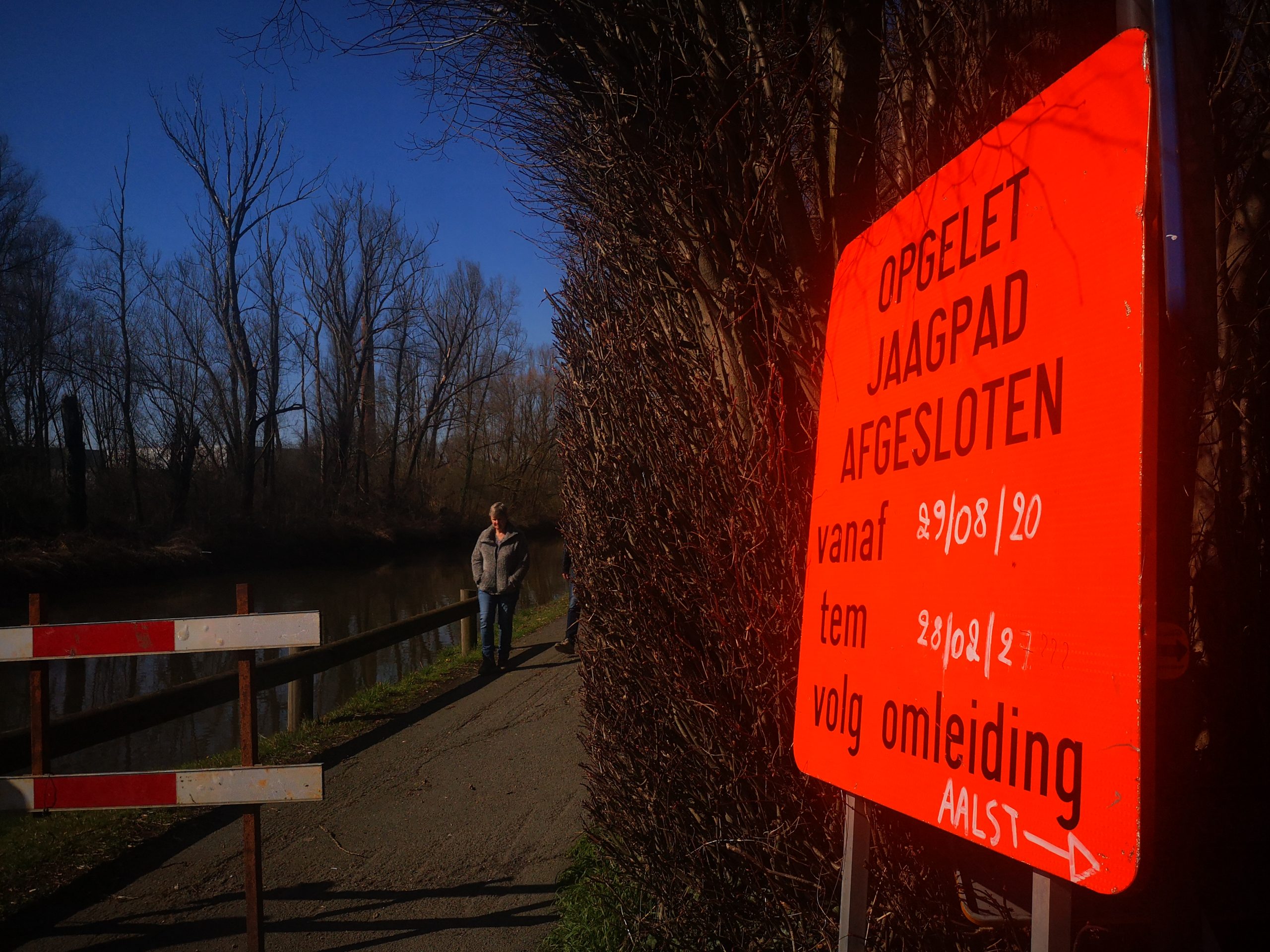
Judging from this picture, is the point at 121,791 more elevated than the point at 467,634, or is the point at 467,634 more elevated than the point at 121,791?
A: the point at 121,791

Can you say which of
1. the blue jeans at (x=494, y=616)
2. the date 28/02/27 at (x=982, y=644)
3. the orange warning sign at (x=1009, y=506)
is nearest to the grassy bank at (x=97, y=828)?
the blue jeans at (x=494, y=616)

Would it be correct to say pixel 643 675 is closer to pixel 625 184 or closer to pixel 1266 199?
pixel 625 184

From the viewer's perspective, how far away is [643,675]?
10.3 ft

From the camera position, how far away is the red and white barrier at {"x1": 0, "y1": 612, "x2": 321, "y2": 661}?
3650mm

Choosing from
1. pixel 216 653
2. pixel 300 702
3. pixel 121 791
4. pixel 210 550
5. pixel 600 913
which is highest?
pixel 121 791

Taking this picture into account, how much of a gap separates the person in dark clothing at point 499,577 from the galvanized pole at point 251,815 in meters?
5.55

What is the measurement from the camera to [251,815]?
12.1 ft

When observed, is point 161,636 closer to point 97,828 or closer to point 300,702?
→ point 97,828

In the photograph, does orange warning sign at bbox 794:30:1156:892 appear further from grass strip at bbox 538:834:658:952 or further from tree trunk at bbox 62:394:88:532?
tree trunk at bbox 62:394:88:532

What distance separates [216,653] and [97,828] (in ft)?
18.2

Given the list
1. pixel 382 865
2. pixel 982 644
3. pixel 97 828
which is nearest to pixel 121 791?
pixel 382 865

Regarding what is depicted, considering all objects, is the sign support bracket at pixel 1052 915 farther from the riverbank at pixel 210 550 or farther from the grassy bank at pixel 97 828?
the riverbank at pixel 210 550

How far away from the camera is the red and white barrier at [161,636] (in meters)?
3.65

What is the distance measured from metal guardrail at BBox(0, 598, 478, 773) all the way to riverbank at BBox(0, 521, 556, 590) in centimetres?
1610
